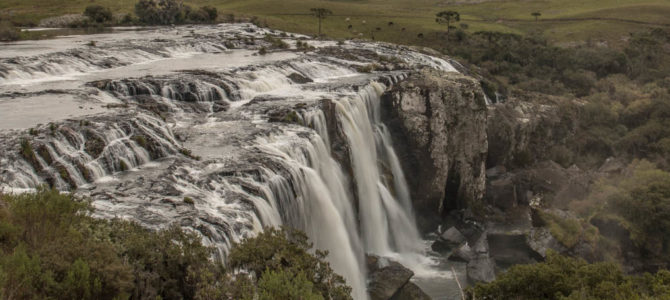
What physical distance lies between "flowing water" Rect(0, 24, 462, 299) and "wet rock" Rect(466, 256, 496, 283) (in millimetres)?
1367

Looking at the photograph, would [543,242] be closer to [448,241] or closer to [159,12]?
[448,241]

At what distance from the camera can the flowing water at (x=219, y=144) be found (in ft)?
78.5

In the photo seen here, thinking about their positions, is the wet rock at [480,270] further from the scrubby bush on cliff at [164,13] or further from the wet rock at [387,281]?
the scrubby bush on cliff at [164,13]

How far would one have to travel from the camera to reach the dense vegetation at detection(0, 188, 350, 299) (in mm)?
12562

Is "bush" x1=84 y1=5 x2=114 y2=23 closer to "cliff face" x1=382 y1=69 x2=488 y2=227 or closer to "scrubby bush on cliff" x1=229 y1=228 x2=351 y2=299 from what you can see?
"cliff face" x1=382 y1=69 x2=488 y2=227

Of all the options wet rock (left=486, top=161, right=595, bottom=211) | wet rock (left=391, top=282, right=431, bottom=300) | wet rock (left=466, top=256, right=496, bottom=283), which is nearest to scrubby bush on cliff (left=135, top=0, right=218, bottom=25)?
wet rock (left=486, top=161, right=595, bottom=211)

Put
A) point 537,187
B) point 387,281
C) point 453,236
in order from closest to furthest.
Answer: point 387,281 → point 453,236 → point 537,187

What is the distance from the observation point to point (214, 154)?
29469 millimetres


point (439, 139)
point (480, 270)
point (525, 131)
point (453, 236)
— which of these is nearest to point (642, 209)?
point (453, 236)

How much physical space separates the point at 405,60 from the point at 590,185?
2465 cm

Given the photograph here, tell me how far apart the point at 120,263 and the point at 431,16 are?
409 ft

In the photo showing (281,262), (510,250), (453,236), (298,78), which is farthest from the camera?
(298,78)

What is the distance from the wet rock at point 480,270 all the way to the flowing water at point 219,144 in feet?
4.49

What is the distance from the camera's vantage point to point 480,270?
3553 centimetres
